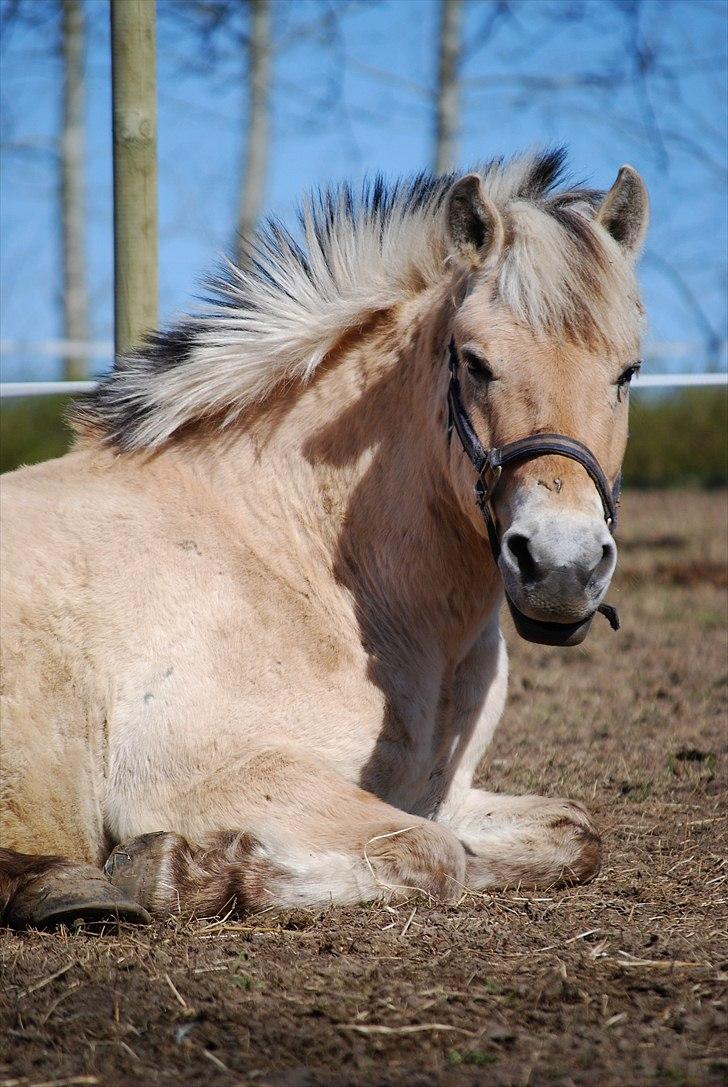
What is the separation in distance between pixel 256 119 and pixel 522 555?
498 inches

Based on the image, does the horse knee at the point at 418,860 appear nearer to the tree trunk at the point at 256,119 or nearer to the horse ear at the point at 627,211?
the horse ear at the point at 627,211

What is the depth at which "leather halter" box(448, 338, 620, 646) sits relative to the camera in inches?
113

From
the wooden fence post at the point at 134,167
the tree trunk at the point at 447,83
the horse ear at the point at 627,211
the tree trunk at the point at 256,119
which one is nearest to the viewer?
the horse ear at the point at 627,211

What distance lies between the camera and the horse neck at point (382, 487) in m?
3.45

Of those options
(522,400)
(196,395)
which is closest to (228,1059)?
(522,400)

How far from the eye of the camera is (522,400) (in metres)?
2.99

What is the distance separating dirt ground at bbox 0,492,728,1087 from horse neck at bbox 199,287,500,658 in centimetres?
88

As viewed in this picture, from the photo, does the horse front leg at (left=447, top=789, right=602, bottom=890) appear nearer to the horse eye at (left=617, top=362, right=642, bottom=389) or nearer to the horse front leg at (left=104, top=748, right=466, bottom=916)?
the horse front leg at (left=104, top=748, right=466, bottom=916)

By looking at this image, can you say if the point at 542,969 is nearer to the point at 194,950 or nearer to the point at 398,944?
the point at 398,944

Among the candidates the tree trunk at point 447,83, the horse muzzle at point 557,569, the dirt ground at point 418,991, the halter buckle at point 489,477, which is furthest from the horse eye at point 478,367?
the tree trunk at point 447,83

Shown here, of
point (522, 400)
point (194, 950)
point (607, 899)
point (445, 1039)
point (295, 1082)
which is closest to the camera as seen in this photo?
point (295, 1082)

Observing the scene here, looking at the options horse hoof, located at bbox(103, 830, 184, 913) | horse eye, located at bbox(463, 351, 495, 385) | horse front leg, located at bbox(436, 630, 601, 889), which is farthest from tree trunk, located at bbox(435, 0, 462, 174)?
horse hoof, located at bbox(103, 830, 184, 913)

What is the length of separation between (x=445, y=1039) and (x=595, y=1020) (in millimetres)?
313

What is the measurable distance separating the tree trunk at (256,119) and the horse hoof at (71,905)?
11511 mm
